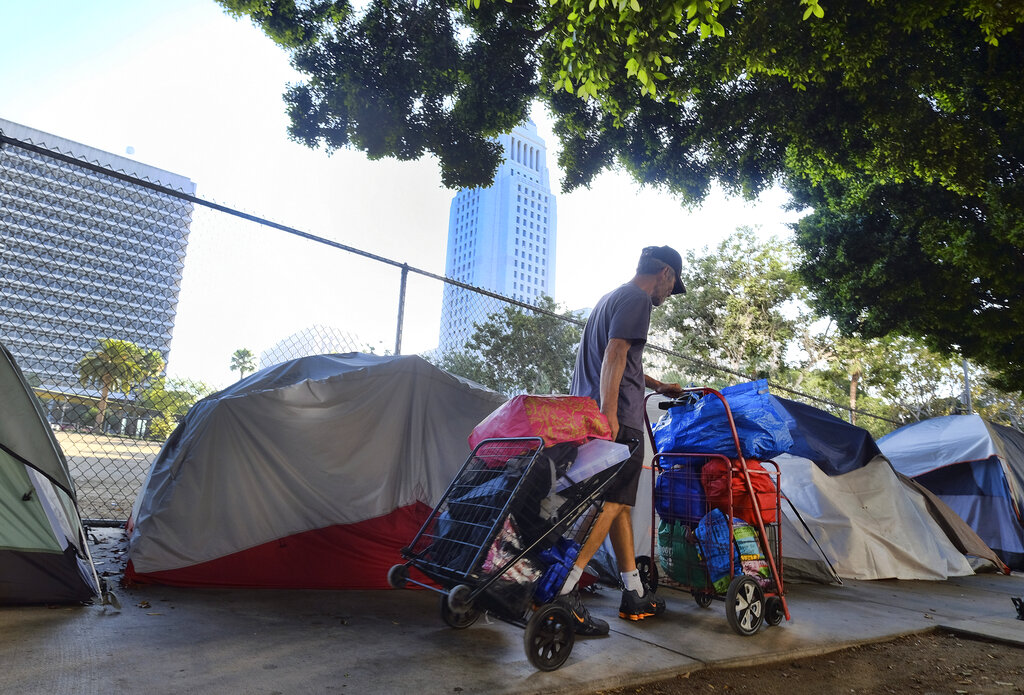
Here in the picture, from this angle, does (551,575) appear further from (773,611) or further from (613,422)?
(773,611)

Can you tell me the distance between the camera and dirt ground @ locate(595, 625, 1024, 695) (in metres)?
2.33

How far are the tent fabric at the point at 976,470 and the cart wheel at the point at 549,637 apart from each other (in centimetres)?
845

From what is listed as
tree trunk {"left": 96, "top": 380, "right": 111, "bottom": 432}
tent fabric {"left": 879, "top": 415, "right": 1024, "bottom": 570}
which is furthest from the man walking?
tent fabric {"left": 879, "top": 415, "right": 1024, "bottom": 570}

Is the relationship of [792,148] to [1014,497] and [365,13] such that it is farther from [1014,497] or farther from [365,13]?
[365,13]

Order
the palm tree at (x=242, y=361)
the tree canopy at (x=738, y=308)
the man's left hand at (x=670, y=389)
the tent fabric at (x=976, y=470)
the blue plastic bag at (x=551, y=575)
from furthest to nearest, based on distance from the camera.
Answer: the tree canopy at (x=738, y=308)
the tent fabric at (x=976, y=470)
the palm tree at (x=242, y=361)
the man's left hand at (x=670, y=389)
the blue plastic bag at (x=551, y=575)

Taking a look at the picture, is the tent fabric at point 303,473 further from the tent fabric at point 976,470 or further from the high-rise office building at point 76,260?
the tent fabric at point 976,470

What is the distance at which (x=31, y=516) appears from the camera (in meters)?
2.70

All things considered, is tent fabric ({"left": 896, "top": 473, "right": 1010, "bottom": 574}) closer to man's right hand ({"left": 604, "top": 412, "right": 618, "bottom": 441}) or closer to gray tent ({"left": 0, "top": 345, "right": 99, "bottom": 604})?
man's right hand ({"left": 604, "top": 412, "right": 618, "bottom": 441})

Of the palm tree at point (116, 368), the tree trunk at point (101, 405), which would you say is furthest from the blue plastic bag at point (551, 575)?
the tree trunk at point (101, 405)

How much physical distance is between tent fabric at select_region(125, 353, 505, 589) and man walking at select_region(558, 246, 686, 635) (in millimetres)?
1190

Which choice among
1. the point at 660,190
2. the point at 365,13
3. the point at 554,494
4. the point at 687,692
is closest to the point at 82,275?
the point at 554,494

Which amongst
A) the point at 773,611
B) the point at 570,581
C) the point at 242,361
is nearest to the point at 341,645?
the point at 570,581

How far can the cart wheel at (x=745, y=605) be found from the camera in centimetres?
Result: 296

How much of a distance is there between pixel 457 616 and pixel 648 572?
144 cm
